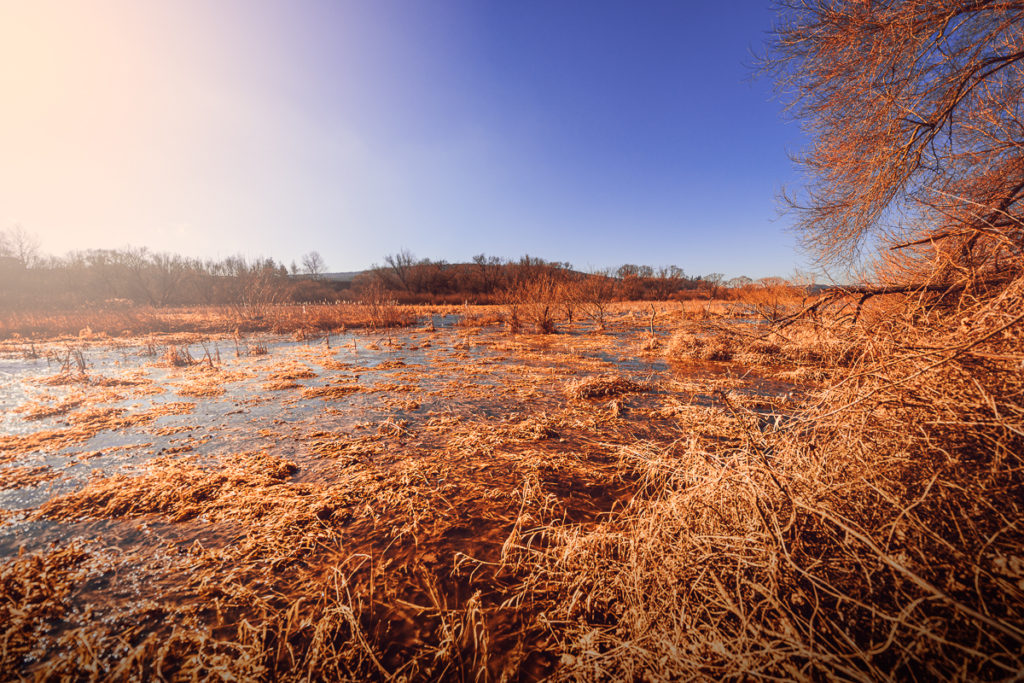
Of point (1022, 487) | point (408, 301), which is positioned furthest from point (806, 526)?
point (408, 301)

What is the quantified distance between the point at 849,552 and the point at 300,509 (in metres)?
2.99

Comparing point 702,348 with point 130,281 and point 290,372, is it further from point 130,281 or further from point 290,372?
point 130,281

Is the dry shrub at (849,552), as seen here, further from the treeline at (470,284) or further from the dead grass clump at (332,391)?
the treeline at (470,284)

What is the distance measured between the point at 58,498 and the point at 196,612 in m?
2.16

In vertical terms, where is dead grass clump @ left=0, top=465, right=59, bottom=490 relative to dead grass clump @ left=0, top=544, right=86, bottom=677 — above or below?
below

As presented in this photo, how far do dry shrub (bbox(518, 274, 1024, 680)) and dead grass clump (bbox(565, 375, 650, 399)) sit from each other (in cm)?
329

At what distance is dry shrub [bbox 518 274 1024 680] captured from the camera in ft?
2.75

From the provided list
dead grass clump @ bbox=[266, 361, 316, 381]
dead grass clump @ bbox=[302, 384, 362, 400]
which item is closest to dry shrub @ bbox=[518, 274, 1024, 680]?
dead grass clump @ bbox=[302, 384, 362, 400]

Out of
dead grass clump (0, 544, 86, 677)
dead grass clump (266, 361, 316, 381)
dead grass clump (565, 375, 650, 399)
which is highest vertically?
dead grass clump (565, 375, 650, 399)

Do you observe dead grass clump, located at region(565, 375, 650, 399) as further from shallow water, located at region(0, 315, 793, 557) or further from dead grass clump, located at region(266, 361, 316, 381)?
dead grass clump, located at region(266, 361, 316, 381)

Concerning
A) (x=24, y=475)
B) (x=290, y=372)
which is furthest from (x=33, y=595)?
(x=290, y=372)

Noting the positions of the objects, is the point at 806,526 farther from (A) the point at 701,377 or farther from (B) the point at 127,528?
(A) the point at 701,377

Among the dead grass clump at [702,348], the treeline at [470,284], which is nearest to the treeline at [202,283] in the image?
the treeline at [470,284]

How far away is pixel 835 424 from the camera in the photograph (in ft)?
5.25
